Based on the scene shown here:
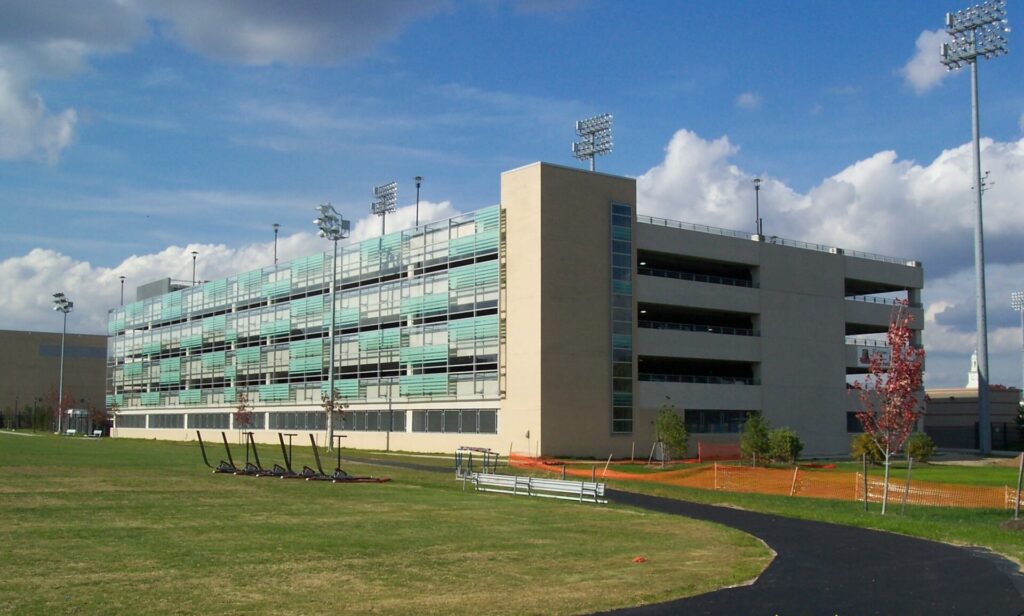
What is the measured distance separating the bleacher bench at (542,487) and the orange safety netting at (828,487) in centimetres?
195

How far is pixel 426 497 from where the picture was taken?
3347 cm

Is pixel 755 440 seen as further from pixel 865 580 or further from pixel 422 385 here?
pixel 865 580

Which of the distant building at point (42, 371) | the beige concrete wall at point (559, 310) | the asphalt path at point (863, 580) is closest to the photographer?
the asphalt path at point (863, 580)

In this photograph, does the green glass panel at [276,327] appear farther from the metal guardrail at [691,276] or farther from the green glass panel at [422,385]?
the metal guardrail at [691,276]

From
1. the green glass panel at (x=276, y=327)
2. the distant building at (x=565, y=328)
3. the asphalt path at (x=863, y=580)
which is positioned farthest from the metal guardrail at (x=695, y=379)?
the asphalt path at (x=863, y=580)

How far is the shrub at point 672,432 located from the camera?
6362cm

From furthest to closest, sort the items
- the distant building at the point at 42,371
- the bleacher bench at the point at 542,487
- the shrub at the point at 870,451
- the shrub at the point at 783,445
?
the distant building at the point at 42,371, the shrub at the point at 783,445, the shrub at the point at 870,451, the bleacher bench at the point at 542,487

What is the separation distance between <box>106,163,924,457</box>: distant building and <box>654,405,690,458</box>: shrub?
449cm

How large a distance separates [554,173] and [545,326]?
34.5ft

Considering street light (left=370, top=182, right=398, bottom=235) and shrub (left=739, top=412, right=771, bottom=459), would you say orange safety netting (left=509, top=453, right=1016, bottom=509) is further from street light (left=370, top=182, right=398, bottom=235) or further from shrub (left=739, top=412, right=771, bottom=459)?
street light (left=370, top=182, right=398, bottom=235)

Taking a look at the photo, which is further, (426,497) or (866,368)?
(866,368)

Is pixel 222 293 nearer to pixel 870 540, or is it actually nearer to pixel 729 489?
pixel 729 489

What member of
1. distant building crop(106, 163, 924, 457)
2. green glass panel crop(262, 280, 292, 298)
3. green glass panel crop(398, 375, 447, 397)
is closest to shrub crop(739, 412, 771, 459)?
distant building crop(106, 163, 924, 457)

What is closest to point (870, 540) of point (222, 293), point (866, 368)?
point (866, 368)
